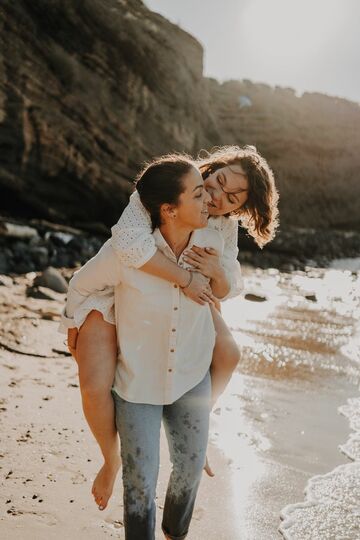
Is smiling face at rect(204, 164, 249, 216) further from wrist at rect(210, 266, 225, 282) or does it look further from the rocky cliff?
the rocky cliff

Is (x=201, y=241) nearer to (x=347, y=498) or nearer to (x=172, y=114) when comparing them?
(x=347, y=498)

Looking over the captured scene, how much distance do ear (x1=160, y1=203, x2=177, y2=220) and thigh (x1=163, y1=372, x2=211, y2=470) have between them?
0.76 metres

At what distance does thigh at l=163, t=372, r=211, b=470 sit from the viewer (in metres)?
2.40

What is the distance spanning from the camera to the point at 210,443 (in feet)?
13.6

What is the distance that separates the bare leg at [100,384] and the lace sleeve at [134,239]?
319mm

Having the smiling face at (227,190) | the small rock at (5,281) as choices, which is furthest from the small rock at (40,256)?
the smiling face at (227,190)

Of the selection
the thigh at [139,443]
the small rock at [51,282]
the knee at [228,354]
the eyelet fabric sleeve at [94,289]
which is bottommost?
the small rock at [51,282]

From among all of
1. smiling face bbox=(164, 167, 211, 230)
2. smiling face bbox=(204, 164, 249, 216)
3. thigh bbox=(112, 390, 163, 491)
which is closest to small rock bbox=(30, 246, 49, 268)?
smiling face bbox=(204, 164, 249, 216)

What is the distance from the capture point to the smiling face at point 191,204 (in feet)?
7.91

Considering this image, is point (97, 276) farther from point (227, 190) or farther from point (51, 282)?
point (51, 282)

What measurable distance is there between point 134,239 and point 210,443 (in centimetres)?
235

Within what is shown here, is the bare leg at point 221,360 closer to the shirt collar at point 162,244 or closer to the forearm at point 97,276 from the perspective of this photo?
the shirt collar at point 162,244

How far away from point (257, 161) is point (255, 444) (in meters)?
2.26

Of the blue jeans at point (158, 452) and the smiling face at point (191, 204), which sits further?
the smiling face at point (191, 204)
